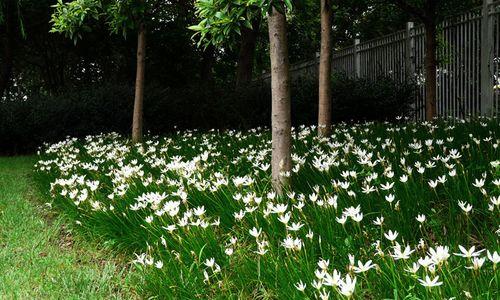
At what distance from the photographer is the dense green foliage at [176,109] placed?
1154 cm

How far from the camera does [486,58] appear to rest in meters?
9.59

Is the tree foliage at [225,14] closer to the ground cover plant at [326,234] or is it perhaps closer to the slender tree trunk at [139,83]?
the ground cover plant at [326,234]

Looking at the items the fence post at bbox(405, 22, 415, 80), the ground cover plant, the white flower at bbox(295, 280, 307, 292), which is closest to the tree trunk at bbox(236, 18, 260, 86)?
the fence post at bbox(405, 22, 415, 80)

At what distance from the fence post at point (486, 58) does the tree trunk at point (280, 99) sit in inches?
249

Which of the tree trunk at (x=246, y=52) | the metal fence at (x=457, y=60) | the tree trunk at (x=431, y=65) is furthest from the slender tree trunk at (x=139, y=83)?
the metal fence at (x=457, y=60)

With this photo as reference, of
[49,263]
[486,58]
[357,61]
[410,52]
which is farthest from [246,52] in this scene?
[49,263]

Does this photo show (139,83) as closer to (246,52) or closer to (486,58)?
(246,52)

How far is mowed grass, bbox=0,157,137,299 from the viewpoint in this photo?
10.6 ft

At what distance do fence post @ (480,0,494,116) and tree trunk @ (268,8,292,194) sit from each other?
6.34 metres

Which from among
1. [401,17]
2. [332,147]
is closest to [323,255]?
[332,147]

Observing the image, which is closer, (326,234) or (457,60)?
(326,234)

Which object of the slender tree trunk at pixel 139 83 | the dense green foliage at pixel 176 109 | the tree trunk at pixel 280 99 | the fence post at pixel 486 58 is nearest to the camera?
the tree trunk at pixel 280 99

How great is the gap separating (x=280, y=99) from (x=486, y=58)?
6.67 metres

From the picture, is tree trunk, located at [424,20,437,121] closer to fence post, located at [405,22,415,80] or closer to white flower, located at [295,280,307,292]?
fence post, located at [405,22,415,80]
